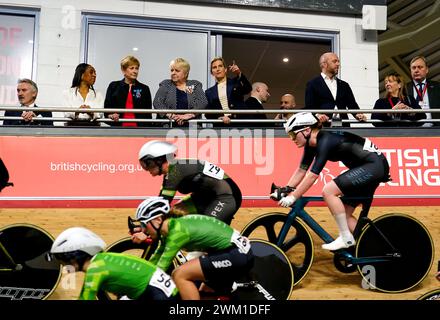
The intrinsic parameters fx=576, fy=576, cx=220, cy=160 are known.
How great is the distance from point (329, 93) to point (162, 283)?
3.12 meters

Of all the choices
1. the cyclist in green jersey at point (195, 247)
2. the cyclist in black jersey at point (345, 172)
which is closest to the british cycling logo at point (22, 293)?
the cyclist in green jersey at point (195, 247)

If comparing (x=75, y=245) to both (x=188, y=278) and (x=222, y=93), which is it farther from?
(x=222, y=93)

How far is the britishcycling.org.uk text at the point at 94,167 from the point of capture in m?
5.64

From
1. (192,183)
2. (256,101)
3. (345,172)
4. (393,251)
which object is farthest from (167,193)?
(393,251)

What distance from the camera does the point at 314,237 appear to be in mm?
5246

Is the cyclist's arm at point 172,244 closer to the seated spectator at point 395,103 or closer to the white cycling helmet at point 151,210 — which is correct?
the white cycling helmet at point 151,210

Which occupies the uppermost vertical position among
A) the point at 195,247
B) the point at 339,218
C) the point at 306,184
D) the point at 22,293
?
the point at 306,184

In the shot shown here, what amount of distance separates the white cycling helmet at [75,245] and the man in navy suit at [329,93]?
9.59 feet

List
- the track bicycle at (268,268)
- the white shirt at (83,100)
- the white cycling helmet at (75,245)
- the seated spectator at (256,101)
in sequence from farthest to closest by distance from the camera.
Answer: the seated spectator at (256,101)
the white shirt at (83,100)
the track bicycle at (268,268)
the white cycling helmet at (75,245)

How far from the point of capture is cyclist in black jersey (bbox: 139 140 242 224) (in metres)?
4.86

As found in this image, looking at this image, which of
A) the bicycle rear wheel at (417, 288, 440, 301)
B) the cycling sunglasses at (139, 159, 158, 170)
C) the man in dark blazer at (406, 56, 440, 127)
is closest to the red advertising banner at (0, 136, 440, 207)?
the man in dark blazer at (406, 56, 440, 127)

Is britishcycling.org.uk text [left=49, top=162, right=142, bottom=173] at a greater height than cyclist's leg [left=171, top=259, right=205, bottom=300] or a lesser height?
greater

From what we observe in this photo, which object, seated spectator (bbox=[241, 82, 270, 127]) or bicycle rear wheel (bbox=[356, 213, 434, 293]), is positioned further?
seated spectator (bbox=[241, 82, 270, 127])

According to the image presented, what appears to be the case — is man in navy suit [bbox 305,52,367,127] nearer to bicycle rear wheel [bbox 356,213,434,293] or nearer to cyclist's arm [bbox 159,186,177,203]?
bicycle rear wheel [bbox 356,213,434,293]
